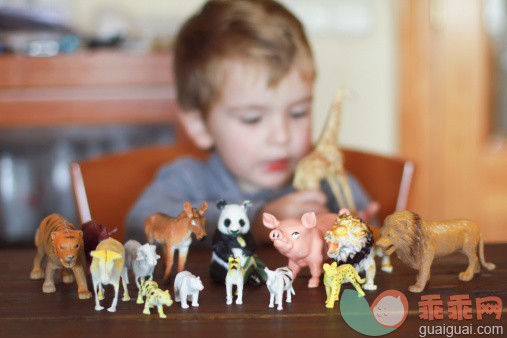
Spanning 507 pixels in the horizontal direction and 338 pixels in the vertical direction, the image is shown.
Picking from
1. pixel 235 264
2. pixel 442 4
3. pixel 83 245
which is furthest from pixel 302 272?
pixel 442 4

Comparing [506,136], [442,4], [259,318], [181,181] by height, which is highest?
[442,4]

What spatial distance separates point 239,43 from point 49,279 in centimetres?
48

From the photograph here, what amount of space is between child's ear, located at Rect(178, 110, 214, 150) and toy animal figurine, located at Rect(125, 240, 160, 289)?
44 cm

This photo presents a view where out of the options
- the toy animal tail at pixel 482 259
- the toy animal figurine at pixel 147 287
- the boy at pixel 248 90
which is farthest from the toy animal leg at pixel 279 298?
the boy at pixel 248 90

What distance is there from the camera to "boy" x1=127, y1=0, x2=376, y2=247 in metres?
0.80

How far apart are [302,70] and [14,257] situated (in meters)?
0.51

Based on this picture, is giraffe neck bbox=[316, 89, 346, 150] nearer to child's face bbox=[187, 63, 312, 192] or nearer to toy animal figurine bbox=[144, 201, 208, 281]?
child's face bbox=[187, 63, 312, 192]

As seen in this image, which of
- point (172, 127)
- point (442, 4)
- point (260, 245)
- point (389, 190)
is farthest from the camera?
point (442, 4)

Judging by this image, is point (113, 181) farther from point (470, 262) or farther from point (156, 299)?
point (470, 262)

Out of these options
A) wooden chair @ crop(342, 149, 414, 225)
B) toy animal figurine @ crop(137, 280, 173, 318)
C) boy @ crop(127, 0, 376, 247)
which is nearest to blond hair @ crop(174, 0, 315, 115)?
boy @ crop(127, 0, 376, 247)

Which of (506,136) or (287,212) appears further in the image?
(506,136)

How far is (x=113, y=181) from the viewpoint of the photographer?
3.08 feet

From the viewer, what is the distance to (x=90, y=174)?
34.0 inches

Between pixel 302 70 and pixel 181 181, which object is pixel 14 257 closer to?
pixel 181 181
